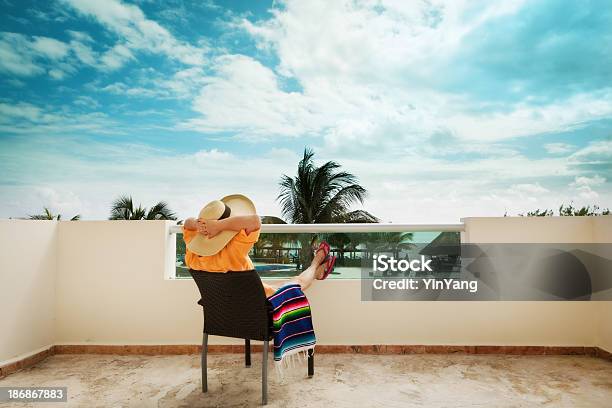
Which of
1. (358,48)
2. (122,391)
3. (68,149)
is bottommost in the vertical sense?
(122,391)

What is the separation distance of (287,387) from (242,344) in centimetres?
89

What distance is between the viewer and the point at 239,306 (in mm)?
2535

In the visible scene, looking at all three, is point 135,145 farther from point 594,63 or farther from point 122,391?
point 594,63

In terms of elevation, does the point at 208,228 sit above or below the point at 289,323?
above

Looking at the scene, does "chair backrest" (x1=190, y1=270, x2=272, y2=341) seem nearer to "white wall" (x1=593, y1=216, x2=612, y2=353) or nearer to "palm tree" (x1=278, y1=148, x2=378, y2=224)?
"white wall" (x1=593, y1=216, x2=612, y2=353)

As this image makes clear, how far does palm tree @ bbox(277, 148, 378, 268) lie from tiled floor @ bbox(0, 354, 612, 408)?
15.3 m

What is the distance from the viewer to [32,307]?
11.2 ft

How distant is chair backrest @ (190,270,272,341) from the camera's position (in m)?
2.45

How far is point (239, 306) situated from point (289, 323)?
371 millimetres

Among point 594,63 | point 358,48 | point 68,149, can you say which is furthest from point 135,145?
point 594,63

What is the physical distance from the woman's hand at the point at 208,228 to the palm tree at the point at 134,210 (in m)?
18.8

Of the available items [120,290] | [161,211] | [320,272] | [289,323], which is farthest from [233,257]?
[161,211]

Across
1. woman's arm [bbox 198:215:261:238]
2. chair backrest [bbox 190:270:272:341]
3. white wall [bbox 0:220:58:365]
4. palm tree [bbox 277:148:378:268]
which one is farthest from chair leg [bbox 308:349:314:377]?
palm tree [bbox 277:148:378:268]

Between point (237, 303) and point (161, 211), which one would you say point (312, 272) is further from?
point (161, 211)
